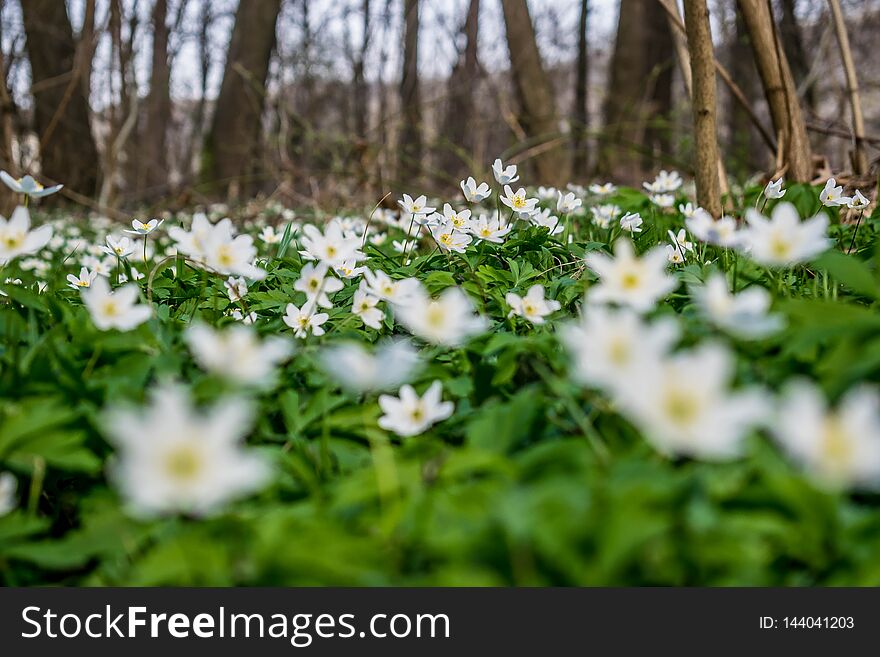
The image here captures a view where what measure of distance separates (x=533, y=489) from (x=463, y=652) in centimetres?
20

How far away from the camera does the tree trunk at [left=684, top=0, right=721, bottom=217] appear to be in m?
2.39

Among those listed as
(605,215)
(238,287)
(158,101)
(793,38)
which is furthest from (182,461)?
(158,101)

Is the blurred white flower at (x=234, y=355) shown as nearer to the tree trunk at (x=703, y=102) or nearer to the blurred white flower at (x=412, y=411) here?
the blurred white flower at (x=412, y=411)

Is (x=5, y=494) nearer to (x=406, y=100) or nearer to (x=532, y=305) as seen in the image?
(x=532, y=305)

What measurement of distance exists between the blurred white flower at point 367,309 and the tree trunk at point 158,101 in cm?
1100

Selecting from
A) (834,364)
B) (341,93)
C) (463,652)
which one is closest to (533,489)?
(463,652)

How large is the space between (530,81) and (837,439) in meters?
6.99

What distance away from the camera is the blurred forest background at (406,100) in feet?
14.0

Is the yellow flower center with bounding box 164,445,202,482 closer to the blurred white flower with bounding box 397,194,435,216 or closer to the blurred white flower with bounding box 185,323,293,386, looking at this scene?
the blurred white flower with bounding box 185,323,293,386

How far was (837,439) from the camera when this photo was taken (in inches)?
27.8

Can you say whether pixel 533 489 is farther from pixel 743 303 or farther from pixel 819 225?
pixel 819 225

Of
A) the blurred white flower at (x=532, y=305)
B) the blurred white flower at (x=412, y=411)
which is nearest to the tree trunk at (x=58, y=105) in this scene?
the blurred white flower at (x=532, y=305)

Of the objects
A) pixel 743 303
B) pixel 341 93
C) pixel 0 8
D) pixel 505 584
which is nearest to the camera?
pixel 505 584

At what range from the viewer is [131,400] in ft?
3.53
